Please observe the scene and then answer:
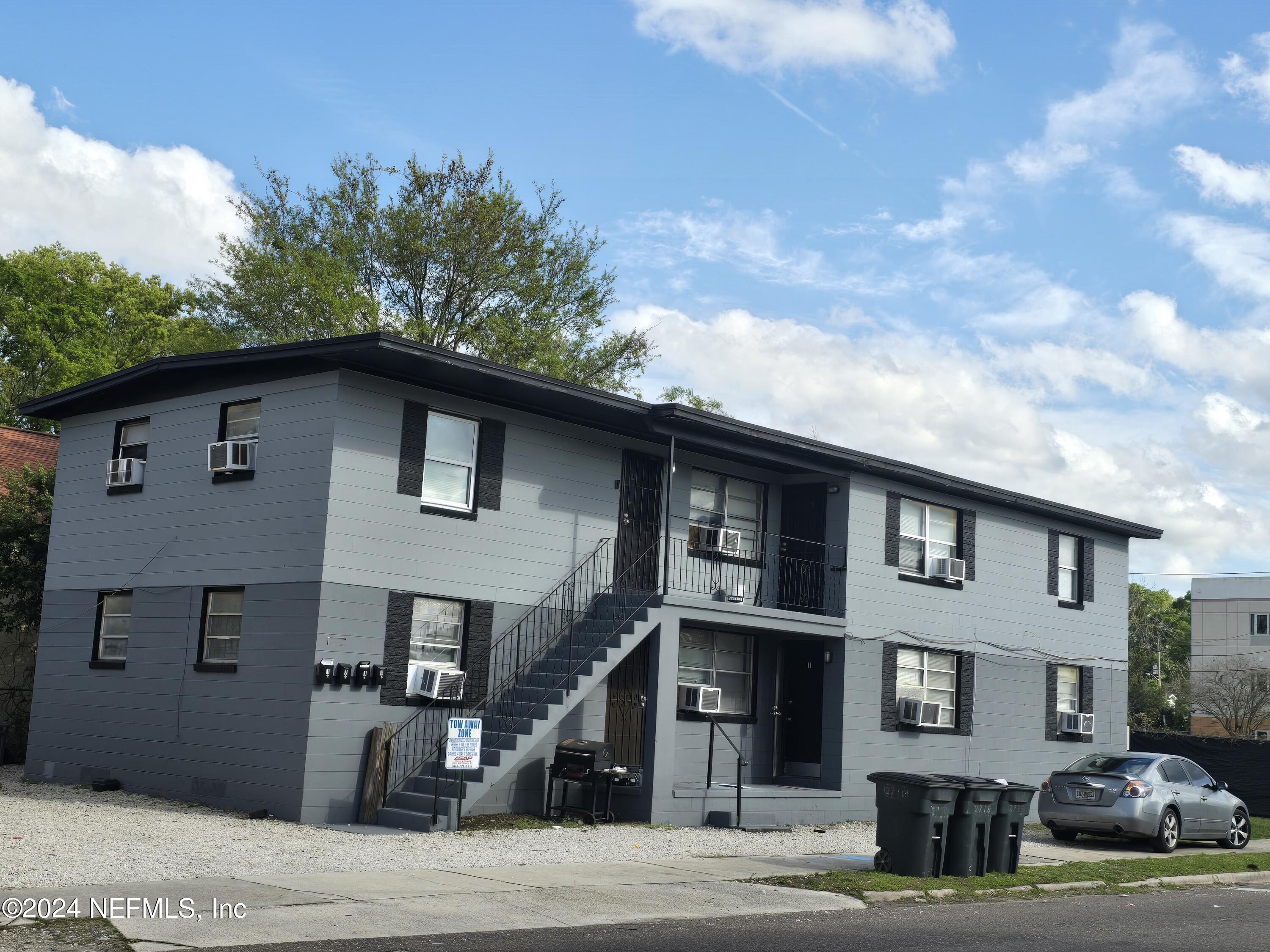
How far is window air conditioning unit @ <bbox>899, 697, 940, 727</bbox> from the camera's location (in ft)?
72.5

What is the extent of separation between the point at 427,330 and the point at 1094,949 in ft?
81.8

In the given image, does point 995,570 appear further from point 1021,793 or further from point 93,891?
point 93,891

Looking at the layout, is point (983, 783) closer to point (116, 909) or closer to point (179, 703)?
point (116, 909)

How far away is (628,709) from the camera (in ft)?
64.8

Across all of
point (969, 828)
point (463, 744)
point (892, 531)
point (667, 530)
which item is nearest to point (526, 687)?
point (463, 744)

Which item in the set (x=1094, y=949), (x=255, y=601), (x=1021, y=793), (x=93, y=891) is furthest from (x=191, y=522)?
(x=1094, y=949)

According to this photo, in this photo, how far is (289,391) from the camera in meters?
17.3

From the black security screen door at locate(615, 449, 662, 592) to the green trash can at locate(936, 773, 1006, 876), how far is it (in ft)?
24.2

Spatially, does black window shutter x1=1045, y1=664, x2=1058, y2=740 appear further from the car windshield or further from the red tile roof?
the red tile roof

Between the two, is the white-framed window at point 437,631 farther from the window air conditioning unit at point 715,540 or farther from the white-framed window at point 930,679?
the white-framed window at point 930,679

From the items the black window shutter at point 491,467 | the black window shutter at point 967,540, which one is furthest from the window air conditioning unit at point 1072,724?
the black window shutter at point 491,467

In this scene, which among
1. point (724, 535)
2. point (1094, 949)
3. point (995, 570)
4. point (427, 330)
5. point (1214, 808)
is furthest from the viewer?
point (427, 330)

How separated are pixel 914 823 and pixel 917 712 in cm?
887

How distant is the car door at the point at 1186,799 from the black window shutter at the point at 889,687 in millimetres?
4513
